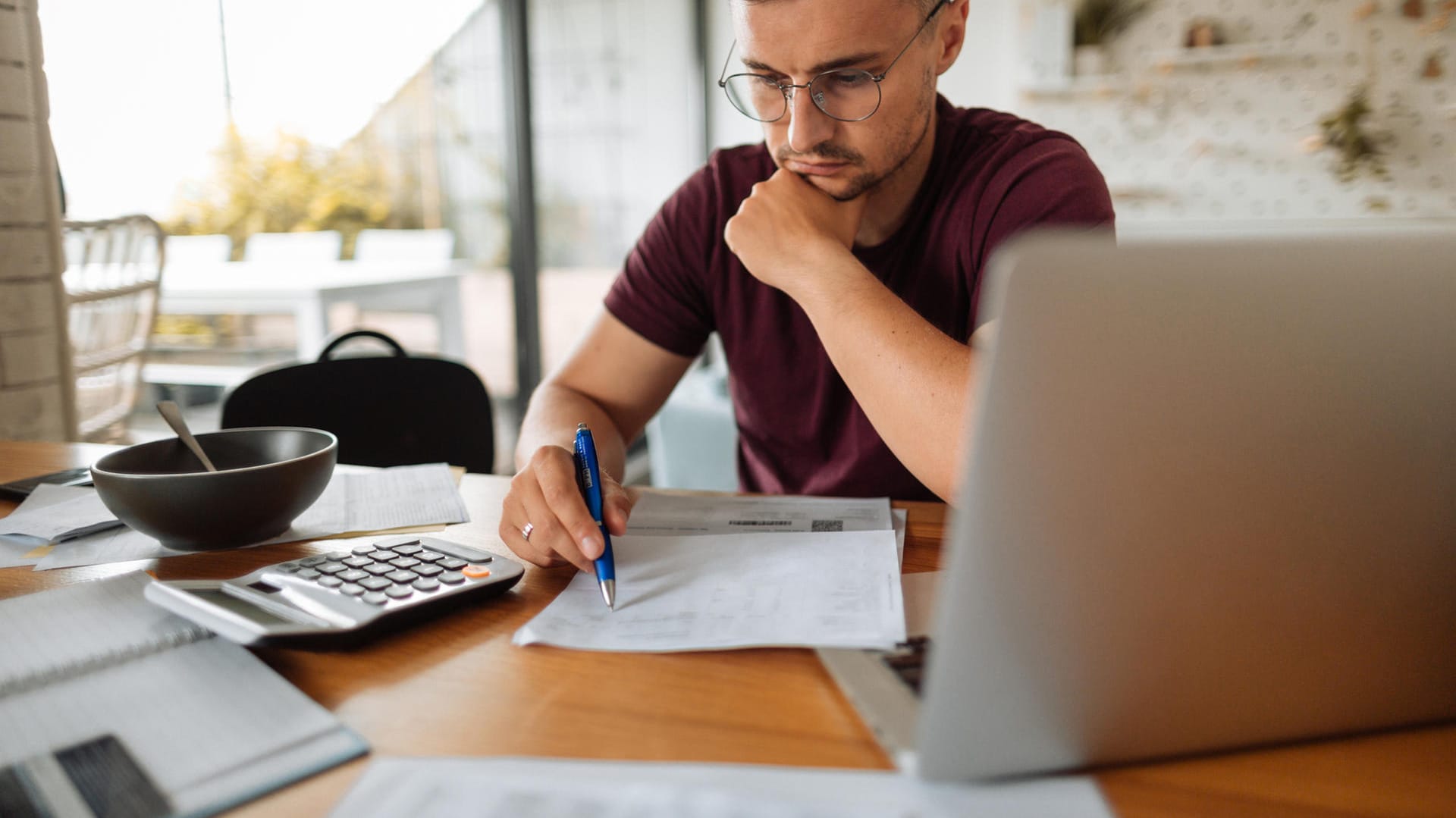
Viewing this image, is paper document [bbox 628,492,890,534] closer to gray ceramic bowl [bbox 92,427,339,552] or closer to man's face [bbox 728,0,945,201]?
gray ceramic bowl [bbox 92,427,339,552]

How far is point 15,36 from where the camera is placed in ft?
4.95

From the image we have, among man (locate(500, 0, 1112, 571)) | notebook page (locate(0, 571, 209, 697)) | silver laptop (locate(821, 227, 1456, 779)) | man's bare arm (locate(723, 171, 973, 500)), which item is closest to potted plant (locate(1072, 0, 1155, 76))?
man (locate(500, 0, 1112, 571))

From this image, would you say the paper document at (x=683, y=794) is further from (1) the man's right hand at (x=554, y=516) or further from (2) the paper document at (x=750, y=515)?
(2) the paper document at (x=750, y=515)

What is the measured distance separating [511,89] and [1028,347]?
2.96m

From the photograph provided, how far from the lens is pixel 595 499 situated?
2.51 ft

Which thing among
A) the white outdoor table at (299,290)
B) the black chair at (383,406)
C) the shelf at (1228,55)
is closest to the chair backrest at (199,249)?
the white outdoor table at (299,290)

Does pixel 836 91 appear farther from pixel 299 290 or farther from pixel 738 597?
pixel 299 290

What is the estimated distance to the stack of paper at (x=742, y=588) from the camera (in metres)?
0.61

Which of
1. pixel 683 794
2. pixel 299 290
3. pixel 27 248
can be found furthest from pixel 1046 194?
pixel 299 290

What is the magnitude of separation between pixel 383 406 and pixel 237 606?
84 cm

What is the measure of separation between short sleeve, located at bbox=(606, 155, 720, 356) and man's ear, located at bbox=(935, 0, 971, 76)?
34cm

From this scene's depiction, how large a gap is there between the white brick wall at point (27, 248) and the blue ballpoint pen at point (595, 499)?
4.15 feet

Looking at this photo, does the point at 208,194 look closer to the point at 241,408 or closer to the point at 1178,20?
the point at 241,408

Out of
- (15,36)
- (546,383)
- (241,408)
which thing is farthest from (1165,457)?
(15,36)
